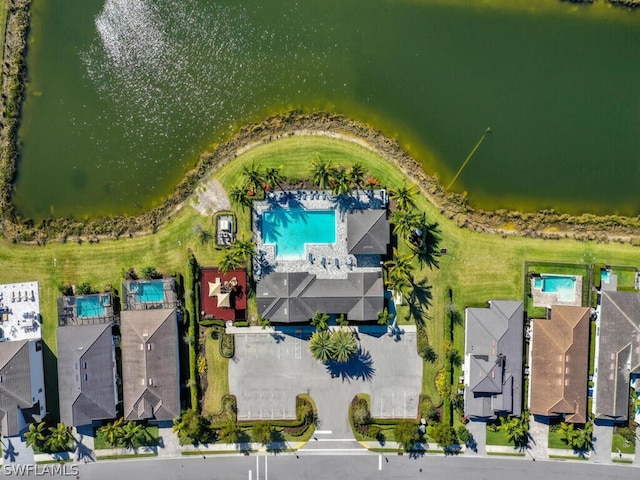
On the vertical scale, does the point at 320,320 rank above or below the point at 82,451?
above

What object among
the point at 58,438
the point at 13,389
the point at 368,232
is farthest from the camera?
the point at 58,438

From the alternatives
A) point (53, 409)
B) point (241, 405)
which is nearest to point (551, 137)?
point (241, 405)

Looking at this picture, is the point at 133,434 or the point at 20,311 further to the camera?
the point at 20,311

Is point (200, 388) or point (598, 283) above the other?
point (598, 283)

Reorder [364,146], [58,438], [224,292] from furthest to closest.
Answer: [364,146] < [224,292] < [58,438]

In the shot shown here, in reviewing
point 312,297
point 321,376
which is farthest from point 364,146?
point 321,376

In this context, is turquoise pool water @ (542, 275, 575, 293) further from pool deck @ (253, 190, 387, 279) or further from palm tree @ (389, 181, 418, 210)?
pool deck @ (253, 190, 387, 279)

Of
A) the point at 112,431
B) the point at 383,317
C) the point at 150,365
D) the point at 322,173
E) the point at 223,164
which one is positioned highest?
the point at 223,164

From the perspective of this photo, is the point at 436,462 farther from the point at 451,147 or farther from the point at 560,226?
the point at 451,147

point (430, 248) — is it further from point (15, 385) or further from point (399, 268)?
point (15, 385)
